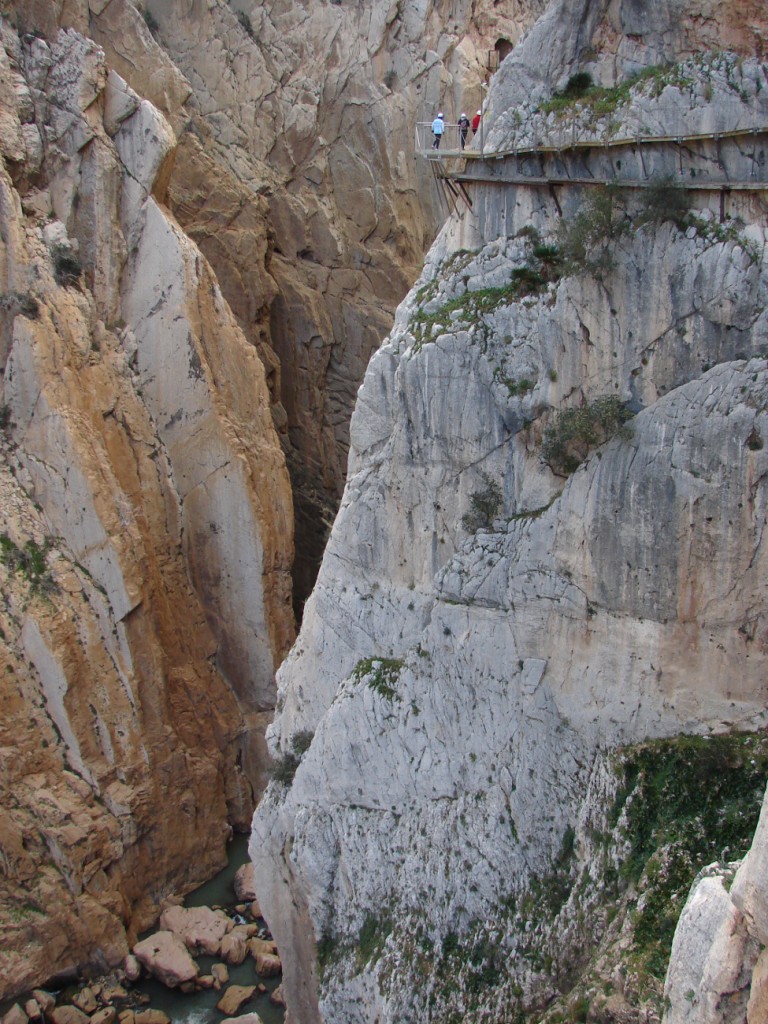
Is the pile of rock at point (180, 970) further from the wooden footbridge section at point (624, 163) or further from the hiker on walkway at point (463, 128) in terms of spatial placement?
the hiker on walkway at point (463, 128)

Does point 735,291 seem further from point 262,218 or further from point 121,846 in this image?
point 262,218

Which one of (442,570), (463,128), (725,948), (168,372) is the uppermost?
(463,128)

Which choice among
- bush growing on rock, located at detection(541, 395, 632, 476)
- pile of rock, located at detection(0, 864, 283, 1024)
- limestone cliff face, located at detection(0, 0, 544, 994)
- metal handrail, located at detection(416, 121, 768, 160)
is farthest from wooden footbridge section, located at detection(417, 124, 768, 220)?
pile of rock, located at detection(0, 864, 283, 1024)

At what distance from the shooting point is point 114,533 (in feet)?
75.7

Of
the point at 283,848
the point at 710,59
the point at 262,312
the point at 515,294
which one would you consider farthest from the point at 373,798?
the point at 262,312

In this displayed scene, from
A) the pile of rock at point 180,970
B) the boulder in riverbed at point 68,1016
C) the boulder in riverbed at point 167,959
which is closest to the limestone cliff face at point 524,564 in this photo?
the pile of rock at point 180,970

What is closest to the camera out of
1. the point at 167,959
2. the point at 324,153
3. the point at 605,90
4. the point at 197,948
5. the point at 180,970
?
the point at 605,90

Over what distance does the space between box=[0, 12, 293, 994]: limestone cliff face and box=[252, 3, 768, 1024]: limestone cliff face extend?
6238 millimetres

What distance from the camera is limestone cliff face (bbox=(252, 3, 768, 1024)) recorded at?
13172mm

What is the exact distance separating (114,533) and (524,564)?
1177 cm

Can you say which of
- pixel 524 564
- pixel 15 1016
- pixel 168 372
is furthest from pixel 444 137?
pixel 15 1016

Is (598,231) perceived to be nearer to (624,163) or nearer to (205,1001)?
(624,163)

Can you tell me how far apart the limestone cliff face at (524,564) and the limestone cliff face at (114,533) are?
6.24m

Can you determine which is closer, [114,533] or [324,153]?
[114,533]
